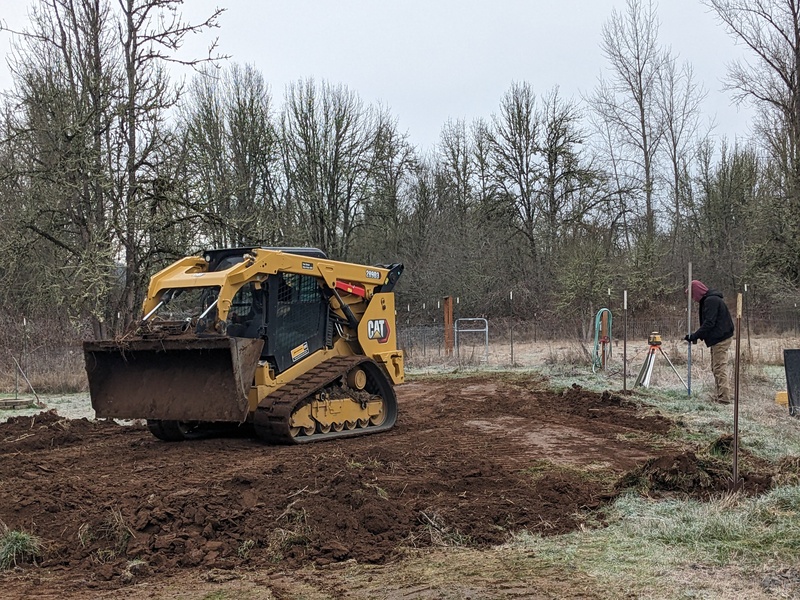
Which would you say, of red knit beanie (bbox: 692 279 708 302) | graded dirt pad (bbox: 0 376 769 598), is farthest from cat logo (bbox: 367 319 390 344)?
red knit beanie (bbox: 692 279 708 302)

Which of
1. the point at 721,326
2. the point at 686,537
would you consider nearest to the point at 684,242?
the point at 721,326

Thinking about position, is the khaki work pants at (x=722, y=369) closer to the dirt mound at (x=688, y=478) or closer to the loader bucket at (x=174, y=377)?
the dirt mound at (x=688, y=478)

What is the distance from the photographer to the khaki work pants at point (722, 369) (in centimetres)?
1175

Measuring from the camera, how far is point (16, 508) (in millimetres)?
5801

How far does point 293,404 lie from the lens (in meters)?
8.49

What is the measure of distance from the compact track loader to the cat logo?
2cm

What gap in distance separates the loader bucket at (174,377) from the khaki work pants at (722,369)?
23.8ft

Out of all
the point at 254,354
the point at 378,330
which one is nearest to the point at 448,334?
the point at 378,330

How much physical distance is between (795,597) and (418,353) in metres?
20.3

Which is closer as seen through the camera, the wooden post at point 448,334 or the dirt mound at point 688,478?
the dirt mound at point 688,478

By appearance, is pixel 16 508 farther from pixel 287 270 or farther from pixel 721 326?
pixel 721 326

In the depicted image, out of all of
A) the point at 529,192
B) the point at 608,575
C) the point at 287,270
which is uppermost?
the point at 529,192

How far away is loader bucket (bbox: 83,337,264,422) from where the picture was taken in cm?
810

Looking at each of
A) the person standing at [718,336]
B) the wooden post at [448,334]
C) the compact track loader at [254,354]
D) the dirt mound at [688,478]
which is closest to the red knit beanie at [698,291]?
the person standing at [718,336]
